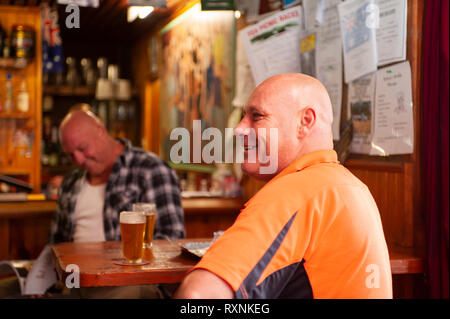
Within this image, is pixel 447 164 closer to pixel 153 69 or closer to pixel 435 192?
pixel 435 192

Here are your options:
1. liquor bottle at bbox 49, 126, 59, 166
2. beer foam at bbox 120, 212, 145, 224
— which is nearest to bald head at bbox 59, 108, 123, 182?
beer foam at bbox 120, 212, 145, 224

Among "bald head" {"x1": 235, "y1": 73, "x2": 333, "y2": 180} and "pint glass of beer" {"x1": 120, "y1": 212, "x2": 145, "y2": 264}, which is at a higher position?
"bald head" {"x1": 235, "y1": 73, "x2": 333, "y2": 180}

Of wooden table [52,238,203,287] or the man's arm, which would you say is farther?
wooden table [52,238,203,287]

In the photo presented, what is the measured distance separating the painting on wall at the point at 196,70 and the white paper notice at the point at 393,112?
2.43 meters

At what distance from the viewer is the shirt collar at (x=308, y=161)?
1.15m

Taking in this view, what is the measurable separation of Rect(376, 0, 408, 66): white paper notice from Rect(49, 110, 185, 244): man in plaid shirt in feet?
3.86

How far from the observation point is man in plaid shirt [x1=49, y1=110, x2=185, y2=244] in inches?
113

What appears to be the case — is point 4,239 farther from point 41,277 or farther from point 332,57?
point 332,57

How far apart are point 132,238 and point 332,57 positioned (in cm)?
127

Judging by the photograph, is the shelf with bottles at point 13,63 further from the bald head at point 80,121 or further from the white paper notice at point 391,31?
the white paper notice at point 391,31

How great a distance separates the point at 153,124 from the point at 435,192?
533cm

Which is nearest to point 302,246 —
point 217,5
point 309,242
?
point 309,242

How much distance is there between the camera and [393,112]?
2.26 m

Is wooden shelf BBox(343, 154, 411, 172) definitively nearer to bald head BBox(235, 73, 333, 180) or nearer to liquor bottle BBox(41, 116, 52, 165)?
bald head BBox(235, 73, 333, 180)
